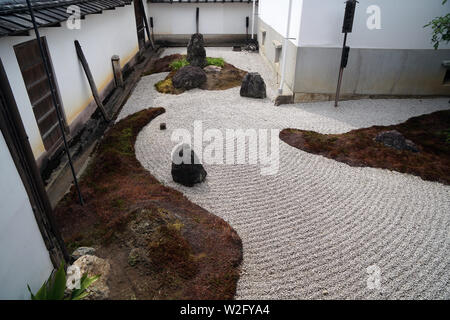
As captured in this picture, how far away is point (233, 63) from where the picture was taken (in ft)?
55.2

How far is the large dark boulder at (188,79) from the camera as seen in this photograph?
1289 cm

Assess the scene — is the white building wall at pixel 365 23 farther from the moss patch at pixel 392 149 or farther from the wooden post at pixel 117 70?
the wooden post at pixel 117 70

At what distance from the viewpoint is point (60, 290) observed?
3.69 meters

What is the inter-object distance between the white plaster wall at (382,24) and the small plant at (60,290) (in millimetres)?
10168

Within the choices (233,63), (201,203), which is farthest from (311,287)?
(233,63)

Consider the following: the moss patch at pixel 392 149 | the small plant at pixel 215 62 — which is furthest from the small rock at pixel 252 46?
the moss patch at pixel 392 149

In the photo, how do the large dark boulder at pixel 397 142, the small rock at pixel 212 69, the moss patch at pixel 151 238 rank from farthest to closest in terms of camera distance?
1. the small rock at pixel 212 69
2. the large dark boulder at pixel 397 142
3. the moss patch at pixel 151 238

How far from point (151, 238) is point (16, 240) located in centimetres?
182

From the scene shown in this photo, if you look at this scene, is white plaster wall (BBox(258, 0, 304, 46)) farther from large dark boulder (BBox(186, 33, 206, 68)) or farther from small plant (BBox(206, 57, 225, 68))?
large dark boulder (BBox(186, 33, 206, 68))

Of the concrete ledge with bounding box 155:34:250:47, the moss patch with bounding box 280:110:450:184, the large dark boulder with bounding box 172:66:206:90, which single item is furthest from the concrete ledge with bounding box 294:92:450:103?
the concrete ledge with bounding box 155:34:250:47

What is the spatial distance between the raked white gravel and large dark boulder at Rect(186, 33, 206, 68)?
6.43m

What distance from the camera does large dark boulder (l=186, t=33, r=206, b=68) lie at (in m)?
14.9

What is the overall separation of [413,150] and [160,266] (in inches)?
288

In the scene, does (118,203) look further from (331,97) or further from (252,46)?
(252,46)
